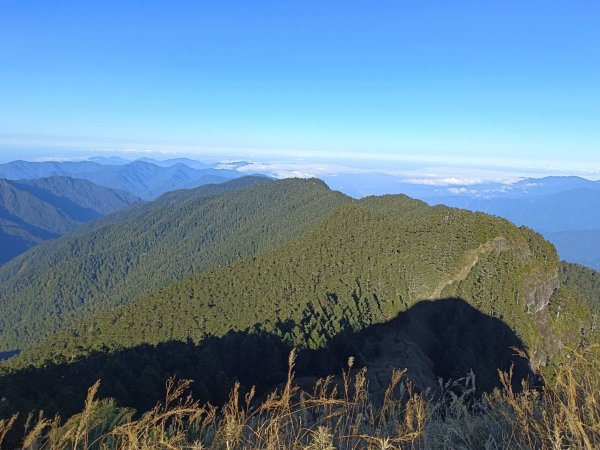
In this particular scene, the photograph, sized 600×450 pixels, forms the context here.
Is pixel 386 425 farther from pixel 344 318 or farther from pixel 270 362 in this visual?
pixel 344 318

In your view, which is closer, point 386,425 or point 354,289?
point 386,425

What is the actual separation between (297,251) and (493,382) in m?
41.7

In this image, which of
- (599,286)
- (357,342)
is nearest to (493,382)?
(357,342)

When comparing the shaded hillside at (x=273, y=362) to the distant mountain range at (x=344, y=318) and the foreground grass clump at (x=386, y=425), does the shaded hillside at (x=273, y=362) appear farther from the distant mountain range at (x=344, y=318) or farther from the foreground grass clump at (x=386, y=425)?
the foreground grass clump at (x=386, y=425)

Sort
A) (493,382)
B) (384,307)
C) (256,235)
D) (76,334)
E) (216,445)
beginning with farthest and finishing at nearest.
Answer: (256,235)
(76,334)
(384,307)
(493,382)
(216,445)

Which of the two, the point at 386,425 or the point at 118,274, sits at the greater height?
the point at 386,425

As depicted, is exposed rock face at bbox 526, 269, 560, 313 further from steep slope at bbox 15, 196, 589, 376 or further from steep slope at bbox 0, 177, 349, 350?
steep slope at bbox 0, 177, 349, 350

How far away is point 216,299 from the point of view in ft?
206

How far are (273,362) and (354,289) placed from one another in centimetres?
2070

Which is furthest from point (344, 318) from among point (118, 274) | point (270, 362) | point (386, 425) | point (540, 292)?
point (118, 274)

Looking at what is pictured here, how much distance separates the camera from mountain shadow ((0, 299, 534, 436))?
3215cm

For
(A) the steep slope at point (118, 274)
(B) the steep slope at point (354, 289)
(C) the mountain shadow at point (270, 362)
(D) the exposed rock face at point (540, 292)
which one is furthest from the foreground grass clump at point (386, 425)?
(A) the steep slope at point (118, 274)

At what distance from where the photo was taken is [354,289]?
58.4 m

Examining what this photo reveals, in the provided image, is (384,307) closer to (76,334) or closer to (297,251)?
(297,251)
